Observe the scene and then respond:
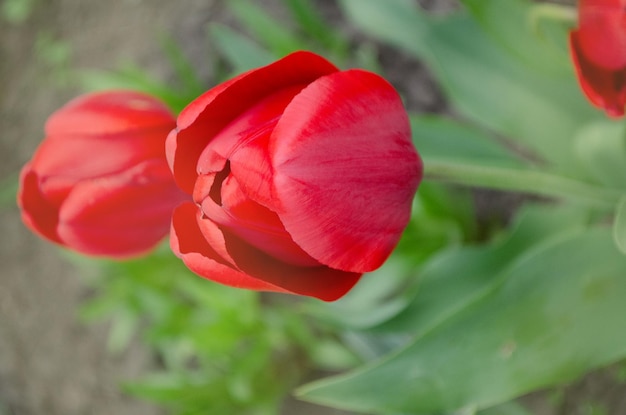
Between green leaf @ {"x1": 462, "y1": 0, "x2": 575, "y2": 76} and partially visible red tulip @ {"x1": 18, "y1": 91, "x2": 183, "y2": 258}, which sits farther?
green leaf @ {"x1": 462, "y1": 0, "x2": 575, "y2": 76}

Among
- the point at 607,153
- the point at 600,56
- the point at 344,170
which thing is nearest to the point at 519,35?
the point at 607,153

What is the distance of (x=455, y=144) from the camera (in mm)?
740

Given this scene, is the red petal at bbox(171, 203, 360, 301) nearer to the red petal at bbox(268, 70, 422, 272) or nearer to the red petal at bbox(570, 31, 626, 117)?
the red petal at bbox(268, 70, 422, 272)

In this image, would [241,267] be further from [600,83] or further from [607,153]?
[607,153]

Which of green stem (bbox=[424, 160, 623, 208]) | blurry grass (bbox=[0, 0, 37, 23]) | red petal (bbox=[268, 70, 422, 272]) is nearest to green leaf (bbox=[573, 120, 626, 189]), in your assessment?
green stem (bbox=[424, 160, 623, 208])

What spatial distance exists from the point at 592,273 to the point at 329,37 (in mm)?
686

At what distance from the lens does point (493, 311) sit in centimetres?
51

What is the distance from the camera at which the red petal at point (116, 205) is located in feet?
1.50

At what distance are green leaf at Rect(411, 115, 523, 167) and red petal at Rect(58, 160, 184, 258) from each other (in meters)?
0.35

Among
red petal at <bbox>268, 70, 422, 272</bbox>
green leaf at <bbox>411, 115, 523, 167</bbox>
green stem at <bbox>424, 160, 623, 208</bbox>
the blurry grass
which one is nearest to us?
red petal at <bbox>268, 70, 422, 272</bbox>

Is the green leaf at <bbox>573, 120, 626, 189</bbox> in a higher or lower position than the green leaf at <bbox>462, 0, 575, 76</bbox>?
lower

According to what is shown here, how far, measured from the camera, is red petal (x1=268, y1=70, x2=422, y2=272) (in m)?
0.31

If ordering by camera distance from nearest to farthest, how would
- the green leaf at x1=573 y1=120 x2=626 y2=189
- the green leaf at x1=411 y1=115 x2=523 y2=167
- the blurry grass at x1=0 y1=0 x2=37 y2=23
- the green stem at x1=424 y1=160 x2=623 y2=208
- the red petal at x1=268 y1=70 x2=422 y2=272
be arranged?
the red petal at x1=268 y1=70 x2=422 y2=272
the green stem at x1=424 y1=160 x2=623 y2=208
the green leaf at x1=573 y1=120 x2=626 y2=189
the green leaf at x1=411 y1=115 x2=523 y2=167
the blurry grass at x1=0 y1=0 x2=37 y2=23

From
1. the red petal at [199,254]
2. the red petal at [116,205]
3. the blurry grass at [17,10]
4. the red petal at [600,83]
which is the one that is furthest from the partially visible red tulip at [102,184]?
the blurry grass at [17,10]
